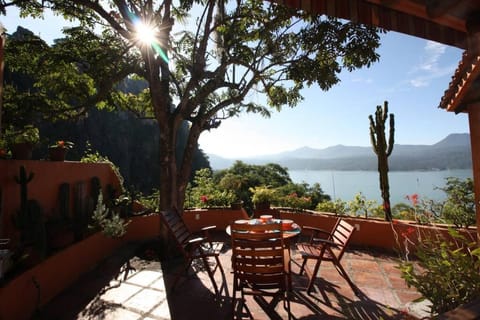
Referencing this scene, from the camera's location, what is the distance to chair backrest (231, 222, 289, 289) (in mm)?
2672

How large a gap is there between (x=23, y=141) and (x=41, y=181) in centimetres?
87

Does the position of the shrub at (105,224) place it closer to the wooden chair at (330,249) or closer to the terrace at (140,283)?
the terrace at (140,283)

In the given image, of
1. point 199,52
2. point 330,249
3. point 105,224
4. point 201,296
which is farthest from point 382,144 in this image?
point 105,224

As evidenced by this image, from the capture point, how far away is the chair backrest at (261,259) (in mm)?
2672

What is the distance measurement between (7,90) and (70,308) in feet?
15.2

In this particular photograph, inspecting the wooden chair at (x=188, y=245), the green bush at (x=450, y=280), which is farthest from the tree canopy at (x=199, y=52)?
the green bush at (x=450, y=280)

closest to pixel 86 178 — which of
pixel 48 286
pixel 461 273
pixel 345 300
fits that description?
pixel 48 286

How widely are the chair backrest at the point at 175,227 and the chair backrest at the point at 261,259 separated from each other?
1032 mm

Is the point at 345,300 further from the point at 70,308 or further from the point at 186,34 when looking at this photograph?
the point at 186,34

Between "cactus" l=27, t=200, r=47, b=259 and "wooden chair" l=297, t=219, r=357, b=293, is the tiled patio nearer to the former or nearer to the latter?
"wooden chair" l=297, t=219, r=357, b=293

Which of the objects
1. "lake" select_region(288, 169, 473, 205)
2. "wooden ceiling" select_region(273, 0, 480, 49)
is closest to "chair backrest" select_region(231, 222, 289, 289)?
"lake" select_region(288, 169, 473, 205)

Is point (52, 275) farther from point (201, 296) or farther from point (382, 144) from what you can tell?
point (382, 144)

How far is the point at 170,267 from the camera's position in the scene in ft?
13.7

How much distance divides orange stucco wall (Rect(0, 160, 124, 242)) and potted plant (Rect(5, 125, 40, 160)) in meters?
0.14
